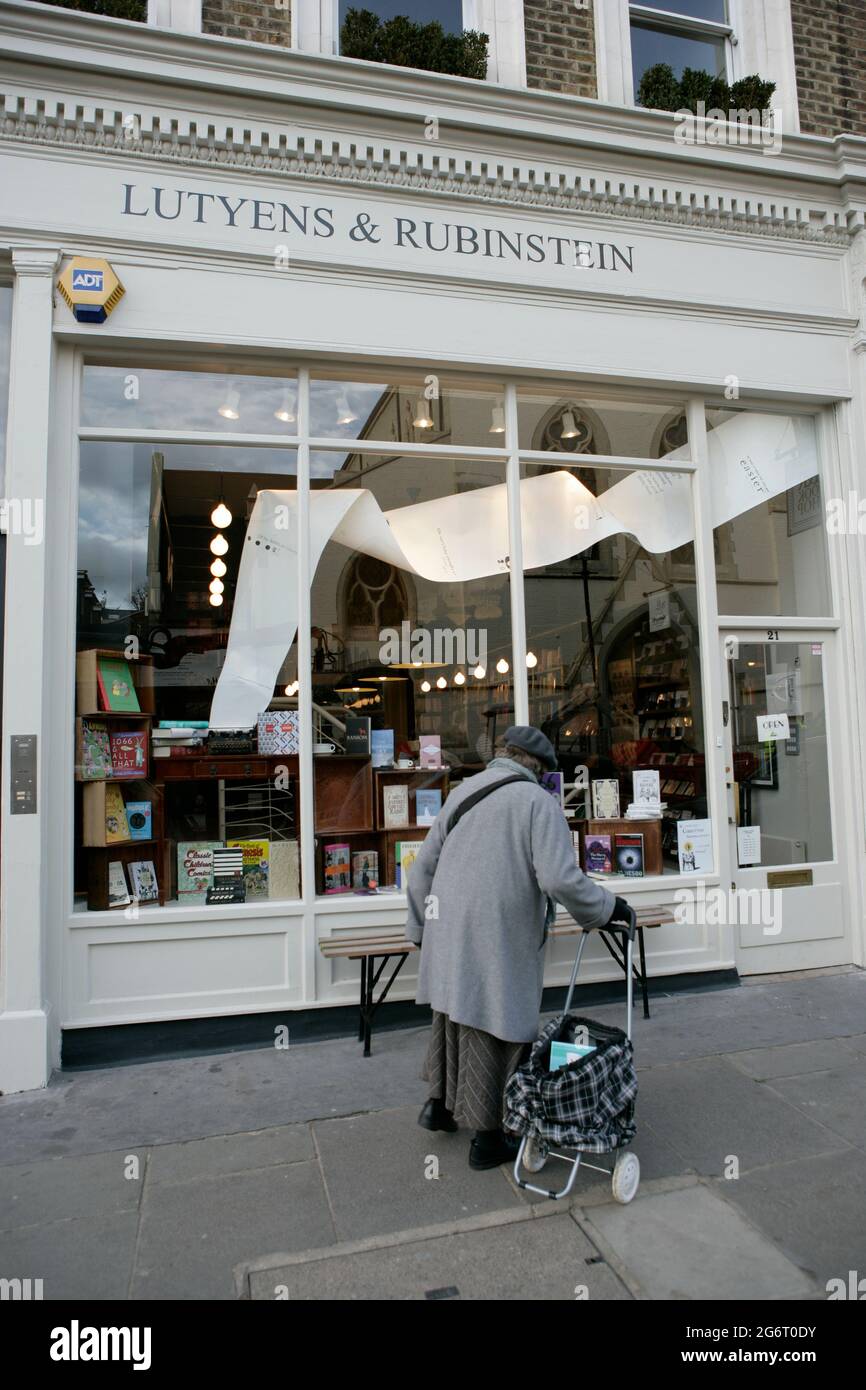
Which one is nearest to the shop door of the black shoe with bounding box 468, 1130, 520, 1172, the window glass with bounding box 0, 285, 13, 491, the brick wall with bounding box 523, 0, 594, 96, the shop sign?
the black shoe with bounding box 468, 1130, 520, 1172

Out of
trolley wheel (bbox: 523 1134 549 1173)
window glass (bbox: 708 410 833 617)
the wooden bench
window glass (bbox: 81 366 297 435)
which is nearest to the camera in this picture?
trolley wheel (bbox: 523 1134 549 1173)

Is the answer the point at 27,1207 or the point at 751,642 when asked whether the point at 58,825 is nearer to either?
the point at 27,1207

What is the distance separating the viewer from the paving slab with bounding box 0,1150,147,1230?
338 centimetres

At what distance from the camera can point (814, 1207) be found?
331 centimetres

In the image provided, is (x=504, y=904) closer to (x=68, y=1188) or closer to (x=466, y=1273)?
(x=466, y=1273)

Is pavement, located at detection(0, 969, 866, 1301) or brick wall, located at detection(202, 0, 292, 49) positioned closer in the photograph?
pavement, located at detection(0, 969, 866, 1301)

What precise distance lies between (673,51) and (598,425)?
3.26 m

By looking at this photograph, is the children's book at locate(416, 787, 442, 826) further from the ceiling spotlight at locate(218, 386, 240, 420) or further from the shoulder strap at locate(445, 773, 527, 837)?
the ceiling spotlight at locate(218, 386, 240, 420)

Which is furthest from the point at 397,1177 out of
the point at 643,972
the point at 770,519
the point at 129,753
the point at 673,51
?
the point at 673,51

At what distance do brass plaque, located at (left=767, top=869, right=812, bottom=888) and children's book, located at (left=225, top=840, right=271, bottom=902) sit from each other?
143 inches

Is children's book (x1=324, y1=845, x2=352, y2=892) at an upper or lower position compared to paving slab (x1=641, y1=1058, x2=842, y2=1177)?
upper

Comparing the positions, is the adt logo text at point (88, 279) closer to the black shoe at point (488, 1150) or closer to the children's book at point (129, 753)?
the children's book at point (129, 753)

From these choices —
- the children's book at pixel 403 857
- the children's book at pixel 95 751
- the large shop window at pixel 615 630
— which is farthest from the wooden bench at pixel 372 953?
the children's book at pixel 95 751

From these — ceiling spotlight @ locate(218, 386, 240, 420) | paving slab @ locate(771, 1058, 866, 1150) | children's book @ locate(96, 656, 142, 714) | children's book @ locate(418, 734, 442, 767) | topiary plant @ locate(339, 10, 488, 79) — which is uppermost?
topiary plant @ locate(339, 10, 488, 79)
